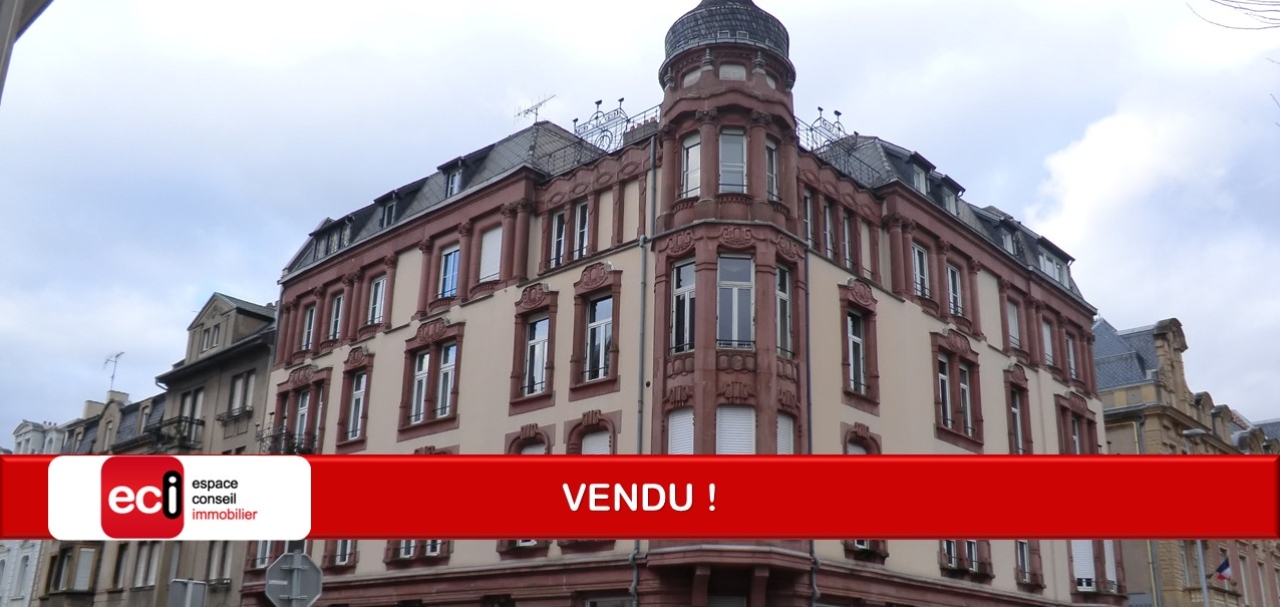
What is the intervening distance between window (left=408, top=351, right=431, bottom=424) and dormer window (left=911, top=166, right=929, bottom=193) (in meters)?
15.0

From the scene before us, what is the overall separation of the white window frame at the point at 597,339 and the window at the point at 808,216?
5.05m

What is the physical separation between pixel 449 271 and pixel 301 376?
7.27m

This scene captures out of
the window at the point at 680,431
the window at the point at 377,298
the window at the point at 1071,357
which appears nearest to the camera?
the window at the point at 680,431

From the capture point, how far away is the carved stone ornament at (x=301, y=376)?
3650cm

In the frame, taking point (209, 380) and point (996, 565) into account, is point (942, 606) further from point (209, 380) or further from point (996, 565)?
point (209, 380)

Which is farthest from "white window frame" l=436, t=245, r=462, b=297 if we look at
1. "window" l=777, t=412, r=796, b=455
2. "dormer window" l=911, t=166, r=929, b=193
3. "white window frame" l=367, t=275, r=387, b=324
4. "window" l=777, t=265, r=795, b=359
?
"dormer window" l=911, t=166, r=929, b=193

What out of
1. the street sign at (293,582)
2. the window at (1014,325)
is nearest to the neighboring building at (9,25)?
the street sign at (293,582)

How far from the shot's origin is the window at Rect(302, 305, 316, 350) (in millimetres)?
37969

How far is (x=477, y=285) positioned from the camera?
31.5 metres

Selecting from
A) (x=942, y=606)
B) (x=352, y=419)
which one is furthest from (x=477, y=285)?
(x=942, y=606)

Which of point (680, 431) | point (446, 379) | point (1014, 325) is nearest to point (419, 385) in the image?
point (446, 379)

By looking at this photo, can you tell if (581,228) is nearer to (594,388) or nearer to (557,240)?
(557,240)

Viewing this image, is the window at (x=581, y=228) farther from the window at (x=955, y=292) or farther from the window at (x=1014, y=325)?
the window at (x=1014, y=325)

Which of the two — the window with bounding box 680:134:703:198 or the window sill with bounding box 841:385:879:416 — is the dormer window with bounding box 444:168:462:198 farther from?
the window sill with bounding box 841:385:879:416
